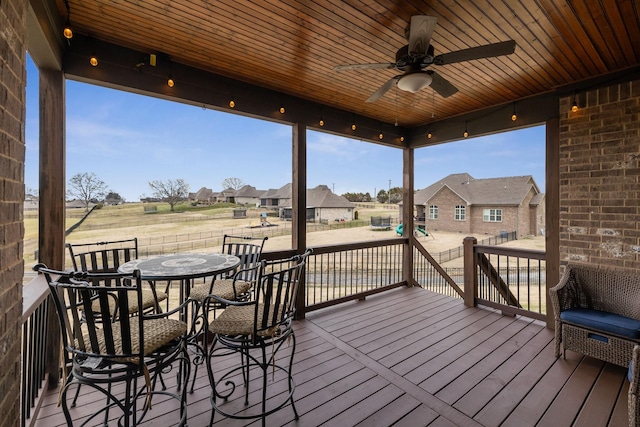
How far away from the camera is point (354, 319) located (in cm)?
391

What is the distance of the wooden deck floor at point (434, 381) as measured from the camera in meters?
2.08

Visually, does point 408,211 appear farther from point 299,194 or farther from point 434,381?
point 434,381

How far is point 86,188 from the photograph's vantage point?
2836 mm

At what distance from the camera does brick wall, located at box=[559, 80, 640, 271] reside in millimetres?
3076

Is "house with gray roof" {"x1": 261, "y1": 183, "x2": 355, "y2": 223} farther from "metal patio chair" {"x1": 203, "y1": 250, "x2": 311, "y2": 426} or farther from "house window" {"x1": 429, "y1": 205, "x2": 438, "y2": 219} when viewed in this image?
"house window" {"x1": 429, "y1": 205, "x2": 438, "y2": 219}

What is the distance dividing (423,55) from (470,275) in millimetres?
3458

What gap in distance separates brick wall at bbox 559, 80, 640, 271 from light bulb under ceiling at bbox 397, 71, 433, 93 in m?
2.45

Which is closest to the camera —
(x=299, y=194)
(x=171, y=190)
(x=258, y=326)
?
(x=258, y=326)

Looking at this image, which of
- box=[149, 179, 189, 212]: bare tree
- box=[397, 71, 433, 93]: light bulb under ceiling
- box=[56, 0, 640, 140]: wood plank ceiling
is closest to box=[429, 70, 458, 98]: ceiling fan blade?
box=[397, 71, 433, 93]: light bulb under ceiling

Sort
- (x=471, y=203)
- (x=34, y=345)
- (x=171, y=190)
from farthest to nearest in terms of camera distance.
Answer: (x=471, y=203) → (x=171, y=190) → (x=34, y=345)

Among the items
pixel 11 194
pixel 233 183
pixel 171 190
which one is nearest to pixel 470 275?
pixel 233 183

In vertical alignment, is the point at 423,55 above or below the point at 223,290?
above

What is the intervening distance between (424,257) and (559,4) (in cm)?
413

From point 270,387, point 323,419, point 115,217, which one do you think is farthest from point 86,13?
point 323,419
